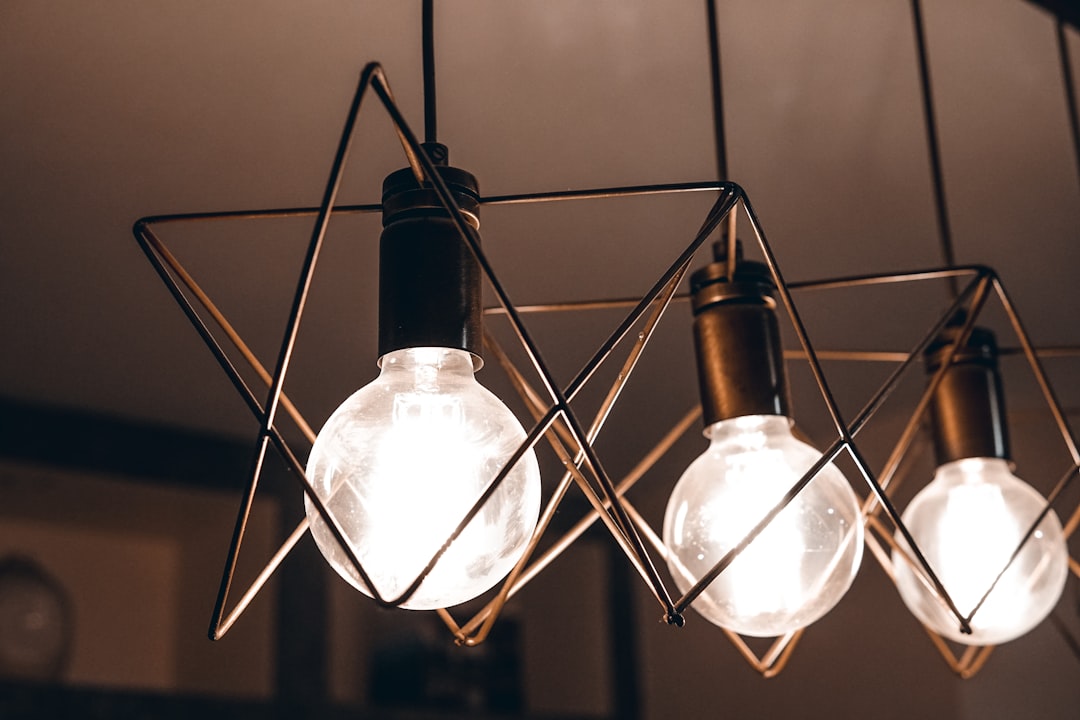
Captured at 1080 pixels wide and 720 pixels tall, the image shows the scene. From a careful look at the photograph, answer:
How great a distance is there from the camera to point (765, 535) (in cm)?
54

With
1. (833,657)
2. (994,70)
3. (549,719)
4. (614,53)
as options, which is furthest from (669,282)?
(549,719)

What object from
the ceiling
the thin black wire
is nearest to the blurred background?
the ceiling

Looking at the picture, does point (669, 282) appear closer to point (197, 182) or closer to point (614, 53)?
point (614, 53)

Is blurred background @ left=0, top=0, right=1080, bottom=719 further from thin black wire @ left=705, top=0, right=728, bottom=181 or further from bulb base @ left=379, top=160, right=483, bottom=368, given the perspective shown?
bulb base @ left=379, top=160, right=483, bottom=368

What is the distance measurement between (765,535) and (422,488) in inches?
7.3

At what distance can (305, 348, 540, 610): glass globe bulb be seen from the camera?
420 mm

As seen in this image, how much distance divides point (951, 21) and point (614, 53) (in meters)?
0.28

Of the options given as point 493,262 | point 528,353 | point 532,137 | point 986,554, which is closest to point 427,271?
point 528,353

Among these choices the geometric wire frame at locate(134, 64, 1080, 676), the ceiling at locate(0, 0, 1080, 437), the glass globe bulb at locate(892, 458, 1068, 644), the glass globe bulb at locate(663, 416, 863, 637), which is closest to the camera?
the geometric wire frame at locate(134, 64, 1080, 676)

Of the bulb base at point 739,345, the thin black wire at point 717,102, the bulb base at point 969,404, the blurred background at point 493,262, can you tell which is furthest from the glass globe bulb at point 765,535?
the blurred background at point 493,262

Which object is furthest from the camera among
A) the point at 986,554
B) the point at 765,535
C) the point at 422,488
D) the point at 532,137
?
the point at 532,137

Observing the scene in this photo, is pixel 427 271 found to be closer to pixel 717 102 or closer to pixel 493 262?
pixel 717 102

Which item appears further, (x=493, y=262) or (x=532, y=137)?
(x=493, y=262)

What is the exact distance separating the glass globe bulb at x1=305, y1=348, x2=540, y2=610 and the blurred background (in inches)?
23.1
